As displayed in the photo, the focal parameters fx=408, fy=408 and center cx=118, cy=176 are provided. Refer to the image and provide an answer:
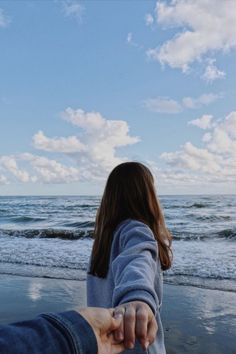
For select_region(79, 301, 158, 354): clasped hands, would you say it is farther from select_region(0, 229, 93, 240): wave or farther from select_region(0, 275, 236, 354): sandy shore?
select_region(0, 229, 93, 240): wave

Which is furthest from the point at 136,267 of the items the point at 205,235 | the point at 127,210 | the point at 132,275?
the point at 205,235

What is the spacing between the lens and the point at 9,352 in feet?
2.09

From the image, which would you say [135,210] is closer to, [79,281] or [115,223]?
[115,223]

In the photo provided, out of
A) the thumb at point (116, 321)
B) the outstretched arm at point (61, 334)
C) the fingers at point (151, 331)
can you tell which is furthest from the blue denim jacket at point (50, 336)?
the fingers at point (151, 331)

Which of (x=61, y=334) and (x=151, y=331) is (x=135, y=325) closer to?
(x=151, y=331)

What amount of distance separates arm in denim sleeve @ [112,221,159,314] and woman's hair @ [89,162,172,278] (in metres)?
0.12

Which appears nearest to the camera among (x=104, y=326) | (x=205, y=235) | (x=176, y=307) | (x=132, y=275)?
(x=104, y=326)

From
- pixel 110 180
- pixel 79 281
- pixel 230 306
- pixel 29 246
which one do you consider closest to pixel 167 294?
pixel 230 306

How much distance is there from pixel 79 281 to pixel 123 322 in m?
7.42

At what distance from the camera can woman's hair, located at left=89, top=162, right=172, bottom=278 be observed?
76.0 inches

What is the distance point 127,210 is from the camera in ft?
6.43

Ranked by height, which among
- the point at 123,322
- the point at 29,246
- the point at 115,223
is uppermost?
the point at 115,223

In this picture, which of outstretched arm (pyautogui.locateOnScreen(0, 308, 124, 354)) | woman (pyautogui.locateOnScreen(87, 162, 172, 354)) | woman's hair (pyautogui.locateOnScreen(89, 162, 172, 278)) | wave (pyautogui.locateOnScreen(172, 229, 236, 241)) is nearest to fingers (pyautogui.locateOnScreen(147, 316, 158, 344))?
outstretched arm (pyautogui.locateOnScreen(0, 308, 124, 354))

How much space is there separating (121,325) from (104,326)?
8cm
